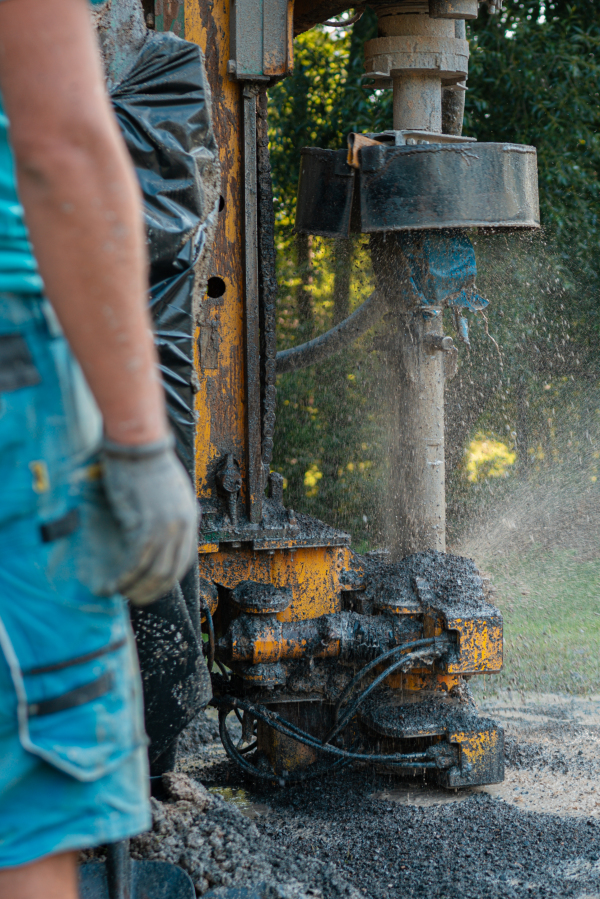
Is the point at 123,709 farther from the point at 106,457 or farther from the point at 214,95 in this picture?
the point at 214,95

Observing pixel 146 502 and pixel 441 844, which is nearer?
pixel 146 502

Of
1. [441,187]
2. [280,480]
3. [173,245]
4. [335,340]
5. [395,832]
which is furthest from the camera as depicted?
[335,340]

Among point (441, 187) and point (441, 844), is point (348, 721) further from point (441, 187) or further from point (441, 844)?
point (441, 187)

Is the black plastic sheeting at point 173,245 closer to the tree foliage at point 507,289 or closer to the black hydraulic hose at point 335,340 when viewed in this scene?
the black hydraulic hose at point 335,340

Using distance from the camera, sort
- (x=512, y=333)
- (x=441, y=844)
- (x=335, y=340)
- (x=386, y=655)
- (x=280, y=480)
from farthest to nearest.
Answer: (x=512, y=333)
(x=335, y=340)
(x=280, y=480)
(x=386, y=655)
(x=441, y=844)

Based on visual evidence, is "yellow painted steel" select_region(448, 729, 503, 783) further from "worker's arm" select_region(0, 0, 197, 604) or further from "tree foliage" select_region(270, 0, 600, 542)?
"tree foliage" select_region(270, 0, 600, 542)

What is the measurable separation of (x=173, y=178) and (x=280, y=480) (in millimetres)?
1538

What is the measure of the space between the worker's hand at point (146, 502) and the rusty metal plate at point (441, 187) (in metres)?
2.72

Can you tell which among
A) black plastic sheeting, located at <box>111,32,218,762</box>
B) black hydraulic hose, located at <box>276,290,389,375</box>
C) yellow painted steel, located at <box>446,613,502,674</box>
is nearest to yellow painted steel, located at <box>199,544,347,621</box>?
yellow painted steel, located at <box>446,613,502,674</box>

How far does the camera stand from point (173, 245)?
2.45 metres

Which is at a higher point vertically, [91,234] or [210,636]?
[91,234]

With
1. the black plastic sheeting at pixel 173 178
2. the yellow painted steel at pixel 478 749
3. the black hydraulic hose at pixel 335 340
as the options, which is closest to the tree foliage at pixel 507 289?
the black hydraulic hose at pixel 335 340

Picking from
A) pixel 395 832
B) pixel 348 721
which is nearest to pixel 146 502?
pixel 395 832

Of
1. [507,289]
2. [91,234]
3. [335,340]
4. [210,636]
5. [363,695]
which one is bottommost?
[363,695]
